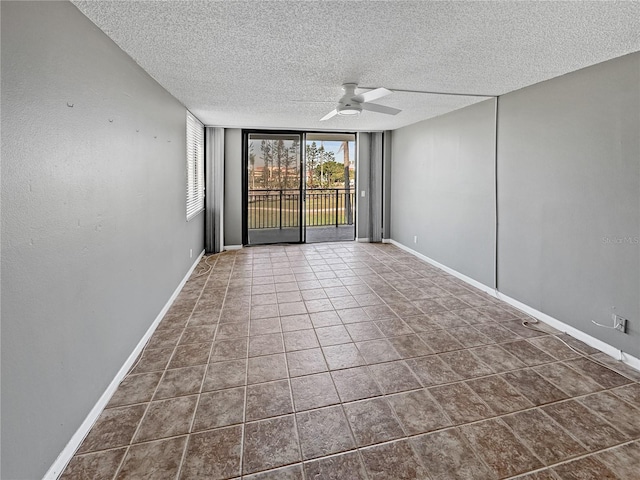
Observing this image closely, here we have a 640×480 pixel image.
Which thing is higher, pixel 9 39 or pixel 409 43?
pixel 409 43

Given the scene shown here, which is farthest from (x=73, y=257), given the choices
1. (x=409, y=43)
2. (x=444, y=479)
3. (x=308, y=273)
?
(x=308, y=273)

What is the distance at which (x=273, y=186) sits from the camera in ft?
23.4

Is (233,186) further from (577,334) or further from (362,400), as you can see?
(577,334)

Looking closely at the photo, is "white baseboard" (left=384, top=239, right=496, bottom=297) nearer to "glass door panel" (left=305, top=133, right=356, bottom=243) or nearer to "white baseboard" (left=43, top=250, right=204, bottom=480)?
"glass door panel" (left=305, top=133, right=356, bottom=243)

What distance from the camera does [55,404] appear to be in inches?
64.5

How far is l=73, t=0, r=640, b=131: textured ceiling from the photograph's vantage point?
1874mm

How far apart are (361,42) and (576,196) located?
223cm

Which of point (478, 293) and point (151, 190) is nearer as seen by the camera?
point (151, 190)

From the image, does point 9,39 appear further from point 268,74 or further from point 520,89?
point 520,89

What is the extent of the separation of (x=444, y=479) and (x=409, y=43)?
2.53 meters

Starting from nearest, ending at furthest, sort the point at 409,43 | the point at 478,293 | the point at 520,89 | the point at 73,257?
the point at 73,257 < the point at 409,43 < the point at 520,89 < the point at 478,293

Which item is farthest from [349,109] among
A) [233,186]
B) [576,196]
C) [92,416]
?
[233,186]

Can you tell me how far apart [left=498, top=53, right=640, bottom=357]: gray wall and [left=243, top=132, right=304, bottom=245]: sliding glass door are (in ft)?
13.0

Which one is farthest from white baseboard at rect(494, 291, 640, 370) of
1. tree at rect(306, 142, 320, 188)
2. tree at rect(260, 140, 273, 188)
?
tree at rect(306, 142, 320, 188)
